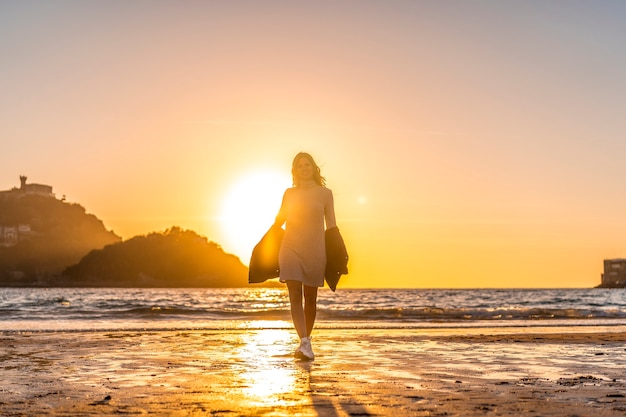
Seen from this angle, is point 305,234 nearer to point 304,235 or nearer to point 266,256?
point 304,235

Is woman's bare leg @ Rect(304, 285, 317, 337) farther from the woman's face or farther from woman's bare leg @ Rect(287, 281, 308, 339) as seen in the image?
the woman's face

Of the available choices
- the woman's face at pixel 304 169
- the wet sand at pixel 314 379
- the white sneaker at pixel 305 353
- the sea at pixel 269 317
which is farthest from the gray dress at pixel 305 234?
the sea at pixel 269 317

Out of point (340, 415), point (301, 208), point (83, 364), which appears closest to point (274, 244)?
point (301, 208)

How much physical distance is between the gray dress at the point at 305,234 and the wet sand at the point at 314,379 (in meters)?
0.98

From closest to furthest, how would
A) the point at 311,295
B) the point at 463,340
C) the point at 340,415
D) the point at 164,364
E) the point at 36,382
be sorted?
the point at 340,415 < the point at 36,382 < the point at 164,364 < the point at 311,295 < the point at 463,340

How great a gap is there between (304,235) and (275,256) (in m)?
0.48

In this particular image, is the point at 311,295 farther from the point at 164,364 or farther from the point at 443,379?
the point at 443,379

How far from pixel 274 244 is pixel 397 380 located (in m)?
3.12

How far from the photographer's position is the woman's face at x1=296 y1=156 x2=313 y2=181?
348 inches

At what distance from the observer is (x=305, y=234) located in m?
8.78

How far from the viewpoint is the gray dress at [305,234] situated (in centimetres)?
866

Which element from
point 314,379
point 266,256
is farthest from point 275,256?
point 314,379

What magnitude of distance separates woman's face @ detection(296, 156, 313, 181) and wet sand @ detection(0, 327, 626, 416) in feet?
6.96

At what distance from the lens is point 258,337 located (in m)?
12.4
